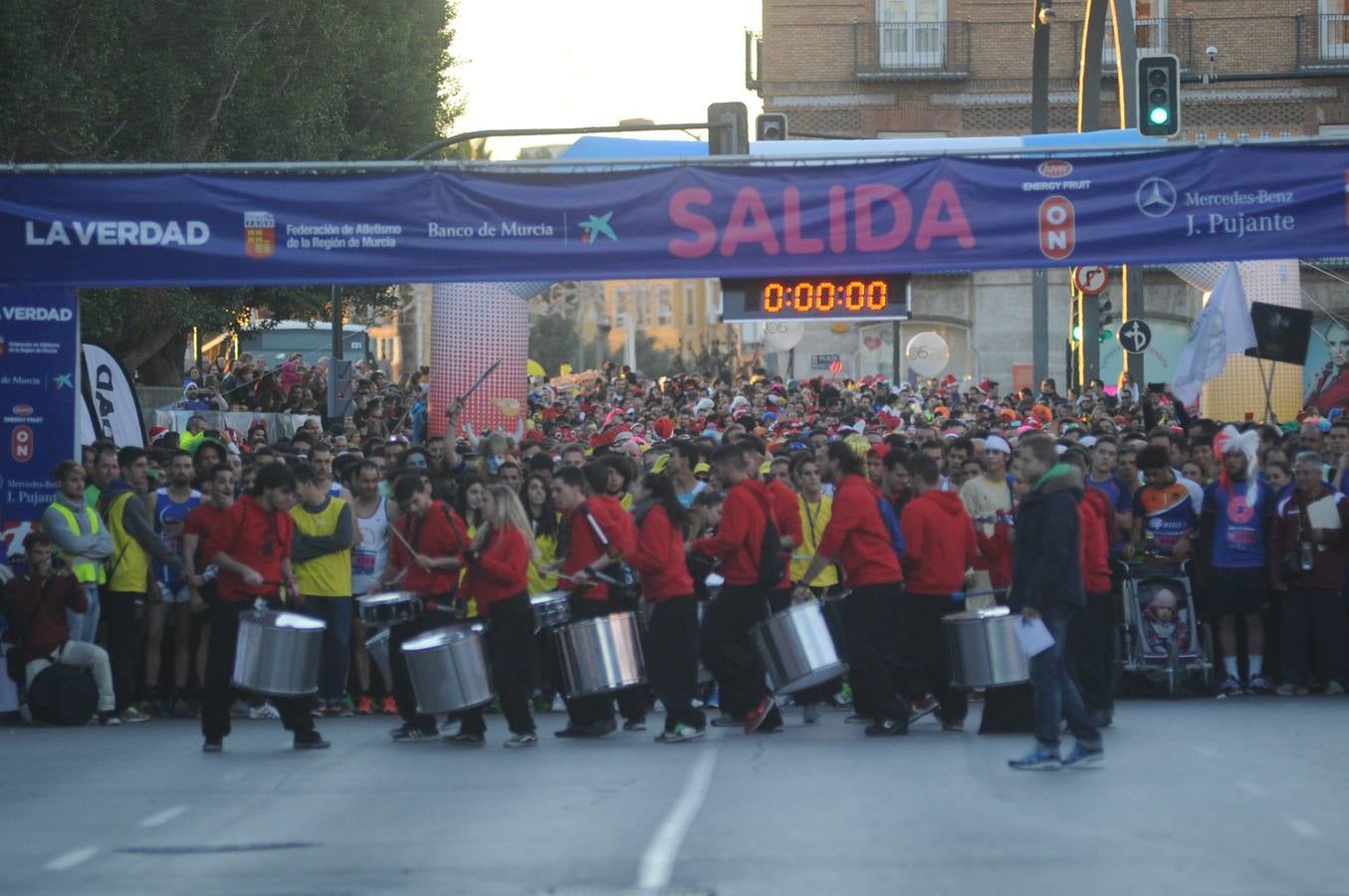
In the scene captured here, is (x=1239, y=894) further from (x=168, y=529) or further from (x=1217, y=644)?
(x=168, y=529)

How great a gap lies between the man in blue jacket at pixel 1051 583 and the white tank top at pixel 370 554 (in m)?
5.37

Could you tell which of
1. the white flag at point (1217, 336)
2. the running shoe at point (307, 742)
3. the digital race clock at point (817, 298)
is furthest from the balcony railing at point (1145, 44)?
the running shoe at point (307, 742)

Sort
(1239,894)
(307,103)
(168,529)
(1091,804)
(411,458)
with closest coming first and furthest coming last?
(1239,894) → (1091,804) → (168,529) → (411,458) → (307,103)

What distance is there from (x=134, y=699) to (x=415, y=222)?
4.12 m

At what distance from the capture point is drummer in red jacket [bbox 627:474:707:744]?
12.4m

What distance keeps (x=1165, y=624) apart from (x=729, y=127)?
7.63m

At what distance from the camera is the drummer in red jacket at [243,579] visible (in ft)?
40.0

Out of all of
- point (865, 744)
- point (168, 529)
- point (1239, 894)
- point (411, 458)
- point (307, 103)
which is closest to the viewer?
point (1239, 894)

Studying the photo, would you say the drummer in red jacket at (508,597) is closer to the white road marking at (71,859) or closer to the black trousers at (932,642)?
the black trousers at (932,642)

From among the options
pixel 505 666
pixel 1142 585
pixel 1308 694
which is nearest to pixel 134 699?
pixel 505 666

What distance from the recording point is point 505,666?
12.3 m

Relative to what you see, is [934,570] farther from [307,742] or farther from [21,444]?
[21,444]

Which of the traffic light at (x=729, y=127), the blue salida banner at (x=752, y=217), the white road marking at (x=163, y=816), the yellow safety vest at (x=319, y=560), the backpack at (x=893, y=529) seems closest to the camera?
the white road marking at (x=163, y=816)

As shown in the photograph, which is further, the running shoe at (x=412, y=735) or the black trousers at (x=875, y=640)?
the running shoe at (x=412, y=735)
